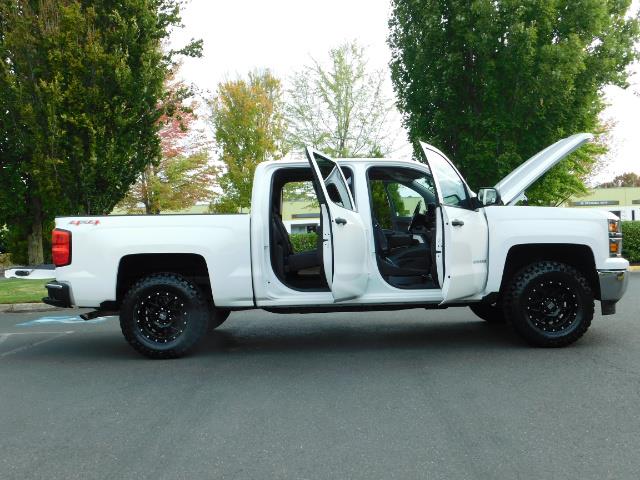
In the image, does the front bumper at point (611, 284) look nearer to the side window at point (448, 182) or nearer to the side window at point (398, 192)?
the side window at point (448, 182)

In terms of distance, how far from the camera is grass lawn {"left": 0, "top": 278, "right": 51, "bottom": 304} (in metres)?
11.9

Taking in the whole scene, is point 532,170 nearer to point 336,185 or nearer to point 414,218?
point 414,218

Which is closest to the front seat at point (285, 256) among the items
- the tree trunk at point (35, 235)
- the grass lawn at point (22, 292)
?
the grass lawn at point (22, 292)

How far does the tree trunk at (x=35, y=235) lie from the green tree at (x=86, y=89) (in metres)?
5.90

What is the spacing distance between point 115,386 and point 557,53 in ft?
48.5

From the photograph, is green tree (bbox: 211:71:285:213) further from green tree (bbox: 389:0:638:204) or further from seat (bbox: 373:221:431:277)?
seat (bbox: 373:221:431:277)

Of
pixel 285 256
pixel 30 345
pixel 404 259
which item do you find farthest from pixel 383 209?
pixel 30 345

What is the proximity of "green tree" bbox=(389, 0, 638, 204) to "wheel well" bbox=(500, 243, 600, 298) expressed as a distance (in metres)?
10.7

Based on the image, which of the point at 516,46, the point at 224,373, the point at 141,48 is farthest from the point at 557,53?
the point at 224,373

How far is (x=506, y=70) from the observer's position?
55.7 ft

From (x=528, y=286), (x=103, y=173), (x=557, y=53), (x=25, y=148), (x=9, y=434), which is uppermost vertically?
(x=557, y=53)

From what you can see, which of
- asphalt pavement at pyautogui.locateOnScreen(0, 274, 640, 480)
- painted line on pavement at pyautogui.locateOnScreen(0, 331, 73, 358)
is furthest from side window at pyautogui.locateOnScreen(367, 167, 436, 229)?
painted line on pavement at pyautogui.locateOnScreen(0, 331, 73, 358)

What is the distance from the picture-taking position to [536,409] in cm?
445

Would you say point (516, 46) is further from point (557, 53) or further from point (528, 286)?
point (528, 286)
